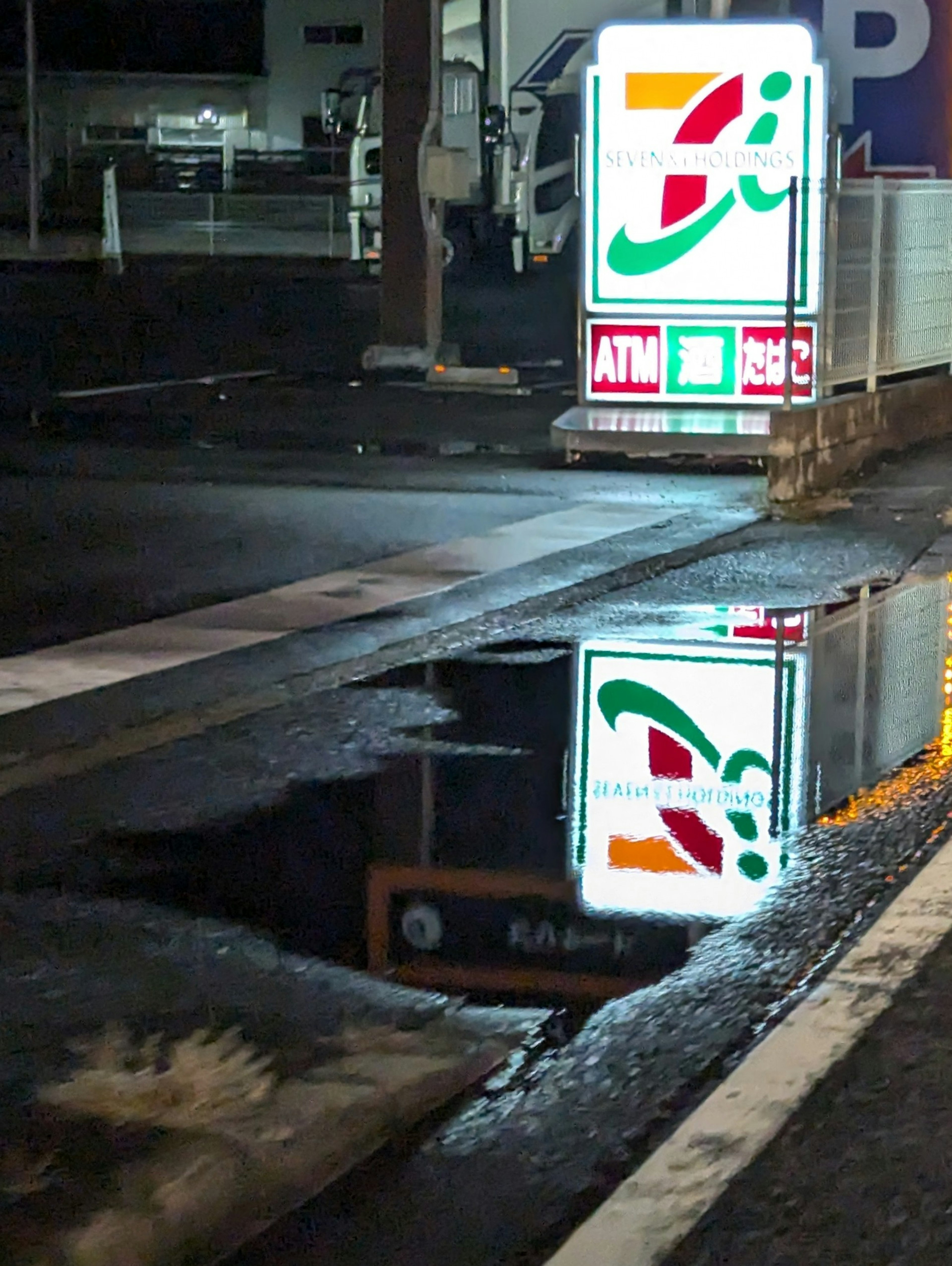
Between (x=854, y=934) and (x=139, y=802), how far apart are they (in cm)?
245

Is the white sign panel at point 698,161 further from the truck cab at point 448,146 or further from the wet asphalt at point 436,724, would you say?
the truck cab at point 448,146

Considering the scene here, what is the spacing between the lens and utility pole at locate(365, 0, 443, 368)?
67.6ft

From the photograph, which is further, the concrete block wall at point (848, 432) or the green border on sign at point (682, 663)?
the concrete block wall at point (848, 432)

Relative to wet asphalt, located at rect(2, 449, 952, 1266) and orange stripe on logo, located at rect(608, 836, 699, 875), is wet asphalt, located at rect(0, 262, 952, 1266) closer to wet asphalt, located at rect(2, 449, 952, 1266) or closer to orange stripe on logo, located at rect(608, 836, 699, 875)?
wet asphalt, located at rect(2, 449, 952, 1266)

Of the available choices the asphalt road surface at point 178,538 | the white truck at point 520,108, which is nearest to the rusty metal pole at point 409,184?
the asphalt road surface at point 178,538

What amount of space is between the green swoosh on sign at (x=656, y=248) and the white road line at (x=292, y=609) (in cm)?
248

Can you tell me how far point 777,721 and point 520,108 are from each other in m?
26.7

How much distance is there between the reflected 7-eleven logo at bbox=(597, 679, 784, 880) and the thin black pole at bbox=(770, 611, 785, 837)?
0.15 ft

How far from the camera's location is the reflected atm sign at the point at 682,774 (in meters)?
6.21

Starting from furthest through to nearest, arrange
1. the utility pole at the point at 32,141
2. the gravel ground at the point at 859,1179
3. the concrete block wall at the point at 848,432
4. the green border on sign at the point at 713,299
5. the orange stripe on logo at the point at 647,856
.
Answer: the utility pole at the point at 32,141 → the green border on sign at the point at 713,299 → the concrete block wall at the point at 848,432 → the orange stripe on logo at the point at 647,856 → the gravel ground at the point at 859,1179

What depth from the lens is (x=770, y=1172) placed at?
14.1 ft

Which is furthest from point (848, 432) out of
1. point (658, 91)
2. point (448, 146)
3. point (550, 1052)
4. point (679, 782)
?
point (448, 146)

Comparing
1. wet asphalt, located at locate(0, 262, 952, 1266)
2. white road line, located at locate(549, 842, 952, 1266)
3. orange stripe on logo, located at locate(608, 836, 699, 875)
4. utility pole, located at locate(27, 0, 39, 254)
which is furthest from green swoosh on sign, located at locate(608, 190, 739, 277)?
utility pole, located at locate(27, 0, 39, 254)

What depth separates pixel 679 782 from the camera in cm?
726
